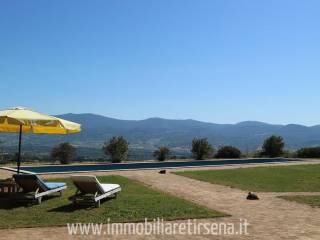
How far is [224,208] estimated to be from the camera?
11328 mm

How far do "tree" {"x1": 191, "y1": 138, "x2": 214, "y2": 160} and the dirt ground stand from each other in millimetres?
15499

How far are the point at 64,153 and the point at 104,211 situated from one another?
57.9ft

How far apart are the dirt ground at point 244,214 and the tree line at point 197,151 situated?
12348mm

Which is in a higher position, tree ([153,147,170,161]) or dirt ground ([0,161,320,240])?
tree ([153,147,170,161])

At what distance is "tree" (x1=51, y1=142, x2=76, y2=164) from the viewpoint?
1097 inches

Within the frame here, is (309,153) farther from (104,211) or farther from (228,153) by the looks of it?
(104,211)

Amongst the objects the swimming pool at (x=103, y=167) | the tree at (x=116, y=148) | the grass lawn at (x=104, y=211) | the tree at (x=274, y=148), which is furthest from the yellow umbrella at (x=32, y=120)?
the tree at (x=274, y=148)

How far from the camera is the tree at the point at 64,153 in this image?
91.4 feet

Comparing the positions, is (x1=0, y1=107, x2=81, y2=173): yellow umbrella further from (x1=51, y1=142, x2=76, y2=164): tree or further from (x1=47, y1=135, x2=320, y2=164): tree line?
(x1=47, y1=135, x2=320, y2=164): tree line

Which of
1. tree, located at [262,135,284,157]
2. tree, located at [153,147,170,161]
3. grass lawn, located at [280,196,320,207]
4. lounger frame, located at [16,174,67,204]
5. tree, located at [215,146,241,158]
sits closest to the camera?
lounger frame, located at [16,174,67,204]

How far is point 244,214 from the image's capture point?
10.6m

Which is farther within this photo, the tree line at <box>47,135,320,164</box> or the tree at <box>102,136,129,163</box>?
the tree at <box>102,136,129,163</box>

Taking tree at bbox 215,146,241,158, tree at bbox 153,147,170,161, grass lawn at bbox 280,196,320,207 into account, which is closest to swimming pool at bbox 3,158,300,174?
tree at bbox 153,147,170,161

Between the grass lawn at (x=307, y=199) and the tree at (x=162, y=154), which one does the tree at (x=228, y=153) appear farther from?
the grass lawn at (x=307, y=199)
